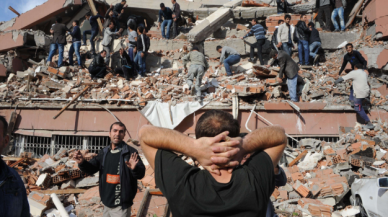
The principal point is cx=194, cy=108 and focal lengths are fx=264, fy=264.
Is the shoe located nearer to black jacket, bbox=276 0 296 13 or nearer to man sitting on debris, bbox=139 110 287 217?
black jacket, bbox=276 0 296 13

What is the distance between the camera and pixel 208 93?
9070mm

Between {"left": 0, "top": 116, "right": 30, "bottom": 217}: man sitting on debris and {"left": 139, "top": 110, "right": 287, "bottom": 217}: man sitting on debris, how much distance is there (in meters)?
1.32

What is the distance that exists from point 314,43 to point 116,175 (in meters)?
9.47

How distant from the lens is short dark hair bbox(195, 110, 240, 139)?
63.1 inches

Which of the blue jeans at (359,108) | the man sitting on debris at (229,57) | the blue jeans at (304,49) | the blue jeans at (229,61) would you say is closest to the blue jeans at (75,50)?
the man sitting on debris at (229,57)

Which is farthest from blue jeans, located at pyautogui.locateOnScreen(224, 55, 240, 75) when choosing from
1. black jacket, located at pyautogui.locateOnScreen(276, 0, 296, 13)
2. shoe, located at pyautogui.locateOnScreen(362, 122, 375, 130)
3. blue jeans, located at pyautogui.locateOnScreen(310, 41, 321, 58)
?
shoe, located at pyautogui.locateOnScreen(362, 122, 375, 130)

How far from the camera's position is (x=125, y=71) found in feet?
33.2

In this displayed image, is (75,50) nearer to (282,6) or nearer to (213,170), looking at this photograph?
(282,6)

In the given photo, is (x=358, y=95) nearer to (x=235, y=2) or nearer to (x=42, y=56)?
(x=235, y=2)

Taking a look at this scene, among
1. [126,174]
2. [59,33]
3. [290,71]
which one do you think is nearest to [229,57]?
[290,71]

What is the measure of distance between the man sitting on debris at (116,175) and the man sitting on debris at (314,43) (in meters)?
9.15

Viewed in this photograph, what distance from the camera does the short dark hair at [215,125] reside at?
63.1 inches

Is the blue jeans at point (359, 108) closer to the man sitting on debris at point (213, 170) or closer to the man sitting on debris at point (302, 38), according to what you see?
the man sitting on debris at point (302, 38)

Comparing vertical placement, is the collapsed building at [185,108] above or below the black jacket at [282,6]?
below
